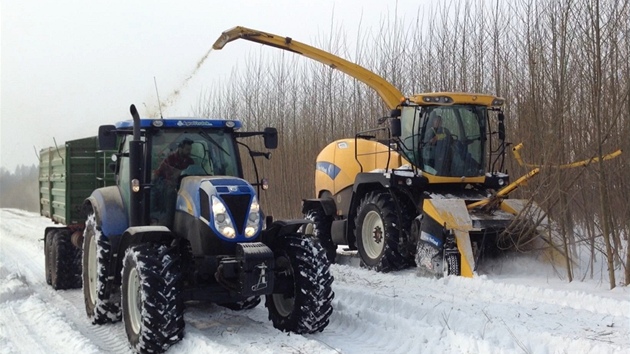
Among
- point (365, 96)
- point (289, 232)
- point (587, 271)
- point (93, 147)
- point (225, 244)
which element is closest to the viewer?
point (225, 244)

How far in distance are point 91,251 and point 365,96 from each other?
948 cm

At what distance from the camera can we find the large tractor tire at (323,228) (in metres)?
10.7

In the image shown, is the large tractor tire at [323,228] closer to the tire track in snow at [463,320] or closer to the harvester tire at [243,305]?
the tire track in snow at [463,320]

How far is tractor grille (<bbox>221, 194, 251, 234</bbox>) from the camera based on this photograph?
5.09 metres

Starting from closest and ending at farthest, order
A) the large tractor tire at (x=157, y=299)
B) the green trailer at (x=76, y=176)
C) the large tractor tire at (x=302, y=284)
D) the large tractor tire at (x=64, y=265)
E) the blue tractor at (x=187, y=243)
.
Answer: the large tractor tire at (x=157, y=299) → the blue tractor at (x=187, y=243) → the large tractor tire at (x=302, y=284) → the large tractor tire at (x=64, y=265) → the green trailer at (x=76, y=176)

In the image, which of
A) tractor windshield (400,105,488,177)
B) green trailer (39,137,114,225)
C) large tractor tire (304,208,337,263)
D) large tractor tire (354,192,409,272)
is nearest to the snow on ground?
large tractor tire (354,192,409,272)

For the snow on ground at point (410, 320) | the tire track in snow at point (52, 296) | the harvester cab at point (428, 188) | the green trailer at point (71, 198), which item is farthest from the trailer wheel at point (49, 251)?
the harvester cab at point (428, 188)

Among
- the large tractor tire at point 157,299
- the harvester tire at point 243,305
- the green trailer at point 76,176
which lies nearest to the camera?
the large tractor tire at point 157,299

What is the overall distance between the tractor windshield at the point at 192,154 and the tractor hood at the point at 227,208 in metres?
0.57

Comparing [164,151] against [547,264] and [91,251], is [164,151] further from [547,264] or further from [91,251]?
[547,264]

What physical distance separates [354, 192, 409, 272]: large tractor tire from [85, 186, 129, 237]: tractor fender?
3872 mm

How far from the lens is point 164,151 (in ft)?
19.3

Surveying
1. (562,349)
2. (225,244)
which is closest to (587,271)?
(562,349)

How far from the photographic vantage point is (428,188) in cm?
889
